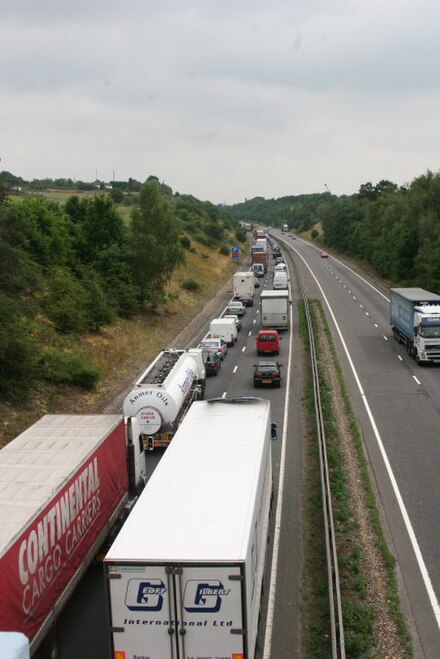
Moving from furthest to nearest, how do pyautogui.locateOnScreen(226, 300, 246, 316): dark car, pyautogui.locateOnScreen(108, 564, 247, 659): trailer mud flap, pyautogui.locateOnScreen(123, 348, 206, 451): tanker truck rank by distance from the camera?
pyautogui.locateOnScreen(226, 300, 246, 316): dark car < pyautogui.locateOnScreen(123, 348, 206, 451): tanker truck < pyautogui.locateOnScreen(108, 564, 247, 659): trailer mud flap

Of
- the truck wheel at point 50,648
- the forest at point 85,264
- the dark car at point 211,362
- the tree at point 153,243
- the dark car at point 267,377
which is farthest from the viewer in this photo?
the tree at point 153,243

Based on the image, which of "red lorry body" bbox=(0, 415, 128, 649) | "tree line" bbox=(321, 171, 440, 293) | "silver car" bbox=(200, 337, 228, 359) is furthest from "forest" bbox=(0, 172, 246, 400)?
"tree line" bbox=(321, 171, 440, 293)

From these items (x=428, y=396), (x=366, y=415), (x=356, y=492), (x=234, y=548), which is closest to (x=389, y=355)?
(x=428, y=396)

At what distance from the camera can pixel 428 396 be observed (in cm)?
3158

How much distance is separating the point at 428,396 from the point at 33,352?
58.0 feet

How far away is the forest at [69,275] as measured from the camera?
96.7 feet

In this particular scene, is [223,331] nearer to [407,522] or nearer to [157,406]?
[157,406]

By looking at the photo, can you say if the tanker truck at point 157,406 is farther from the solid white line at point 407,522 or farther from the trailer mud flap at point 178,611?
the trailer mud flap at point 178,611

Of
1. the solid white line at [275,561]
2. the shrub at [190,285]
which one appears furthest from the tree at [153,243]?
the solid white line at [275,561]

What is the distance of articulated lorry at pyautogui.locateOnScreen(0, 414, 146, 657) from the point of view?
1082 cm

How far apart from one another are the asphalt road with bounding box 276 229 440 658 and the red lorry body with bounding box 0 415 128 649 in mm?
6640

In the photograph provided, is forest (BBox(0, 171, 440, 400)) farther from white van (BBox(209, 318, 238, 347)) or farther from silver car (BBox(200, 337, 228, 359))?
silver car (BBox(200, 337, 228, 359))

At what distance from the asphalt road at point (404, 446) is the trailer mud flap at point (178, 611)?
4609 mm

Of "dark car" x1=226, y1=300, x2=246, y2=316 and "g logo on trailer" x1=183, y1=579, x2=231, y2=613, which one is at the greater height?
"g logo on trailer" x1=183, y1=579, x2=231, y2=613
